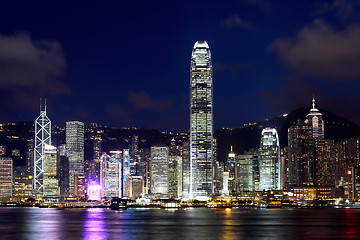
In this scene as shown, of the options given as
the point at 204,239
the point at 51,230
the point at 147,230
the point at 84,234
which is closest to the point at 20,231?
the point at 51,230

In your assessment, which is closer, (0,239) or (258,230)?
(0,239)

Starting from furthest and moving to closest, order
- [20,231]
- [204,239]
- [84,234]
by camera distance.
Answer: [20,231]
[84,234]
[204,239]

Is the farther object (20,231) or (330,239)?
(20,231)

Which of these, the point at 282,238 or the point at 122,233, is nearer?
the point at 282,238

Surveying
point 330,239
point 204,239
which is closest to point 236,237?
point 204,239

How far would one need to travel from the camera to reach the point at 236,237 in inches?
4259

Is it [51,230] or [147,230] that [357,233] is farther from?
[51,230]

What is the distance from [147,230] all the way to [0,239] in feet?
109

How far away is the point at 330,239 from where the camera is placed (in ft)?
349

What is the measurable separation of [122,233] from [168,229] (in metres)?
15.2

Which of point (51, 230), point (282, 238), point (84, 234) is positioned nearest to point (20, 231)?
point (51, 230)

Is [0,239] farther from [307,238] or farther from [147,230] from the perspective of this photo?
[307,238]

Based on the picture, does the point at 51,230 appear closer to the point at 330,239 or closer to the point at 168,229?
the point at 168,229

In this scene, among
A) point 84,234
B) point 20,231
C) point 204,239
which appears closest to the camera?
point 204,239
